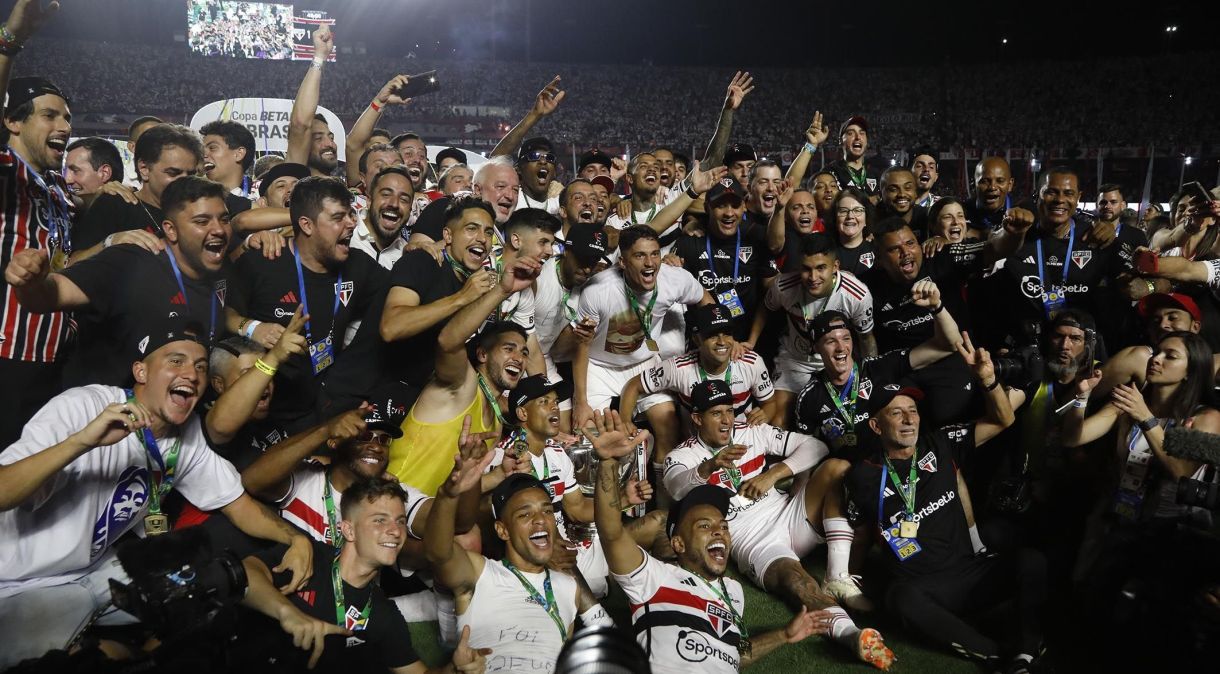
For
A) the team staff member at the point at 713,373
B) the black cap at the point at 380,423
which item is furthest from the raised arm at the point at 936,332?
the black cap at the point at 380,423

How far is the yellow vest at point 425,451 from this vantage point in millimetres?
4625

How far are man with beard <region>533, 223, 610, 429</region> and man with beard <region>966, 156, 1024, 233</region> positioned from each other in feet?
11.9

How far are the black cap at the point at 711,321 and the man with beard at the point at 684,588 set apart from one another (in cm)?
180

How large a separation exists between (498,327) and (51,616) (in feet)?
8.58

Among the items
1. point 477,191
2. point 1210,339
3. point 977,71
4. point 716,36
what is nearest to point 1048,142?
point 977,71

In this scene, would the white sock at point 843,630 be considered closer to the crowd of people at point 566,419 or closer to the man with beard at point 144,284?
the crowd of people at point 566,419

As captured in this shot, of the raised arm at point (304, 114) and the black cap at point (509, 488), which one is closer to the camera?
the black cap at point (509, 488)

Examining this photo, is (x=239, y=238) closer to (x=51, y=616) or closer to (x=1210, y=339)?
(x=51, y=616)

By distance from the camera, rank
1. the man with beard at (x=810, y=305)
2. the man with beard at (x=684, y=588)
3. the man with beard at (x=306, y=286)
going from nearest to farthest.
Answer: the man with beard at (x=684, y=588) < the man with beard at (x=306, y=286) < the man with beard at (x=810, y=305)

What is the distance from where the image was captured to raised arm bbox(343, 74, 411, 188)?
6949mm

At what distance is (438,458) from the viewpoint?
4664mm

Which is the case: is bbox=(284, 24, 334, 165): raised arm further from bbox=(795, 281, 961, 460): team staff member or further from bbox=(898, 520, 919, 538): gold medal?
bbox=(898, 520, 919, 538): gold medal

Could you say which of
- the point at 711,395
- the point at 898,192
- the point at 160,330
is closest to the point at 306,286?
the point at 160,330

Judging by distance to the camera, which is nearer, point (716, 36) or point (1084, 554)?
point (1084, 554)
